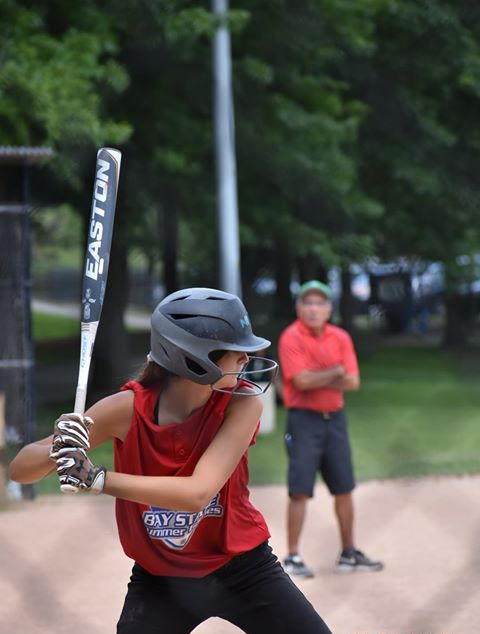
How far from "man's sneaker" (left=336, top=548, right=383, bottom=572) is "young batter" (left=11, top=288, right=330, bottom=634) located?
3.17 m

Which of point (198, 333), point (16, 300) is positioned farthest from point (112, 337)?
point (198, 333)

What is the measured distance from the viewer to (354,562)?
6391 mm

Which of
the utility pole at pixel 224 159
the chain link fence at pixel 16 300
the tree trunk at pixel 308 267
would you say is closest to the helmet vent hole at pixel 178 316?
the chain link fence at pixel 16 300

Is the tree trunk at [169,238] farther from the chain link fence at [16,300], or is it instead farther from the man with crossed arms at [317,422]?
the man with crossed arms at [317,422]

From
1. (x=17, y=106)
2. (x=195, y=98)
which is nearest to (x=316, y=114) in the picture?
(x=195, y=98)

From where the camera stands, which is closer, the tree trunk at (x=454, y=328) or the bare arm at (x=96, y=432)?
the bare arm at (x=96, y=432)

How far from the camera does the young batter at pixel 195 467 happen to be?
303 centimetres

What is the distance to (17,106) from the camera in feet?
35.2

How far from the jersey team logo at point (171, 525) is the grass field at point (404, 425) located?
6158mm

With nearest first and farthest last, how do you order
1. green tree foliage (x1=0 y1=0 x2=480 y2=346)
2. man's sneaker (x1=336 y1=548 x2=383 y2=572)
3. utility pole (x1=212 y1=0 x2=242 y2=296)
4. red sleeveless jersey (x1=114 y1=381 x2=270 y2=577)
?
red sleeveless jersey (x1=114 y1=381 x2=270 y2=577)
man's sneaker (x1=336 y1=548 x2=383 y2=572)
green tree foliage (x1=0 y1=0 x2=480 y2=346)
utility pole (x1=212 y1=0 x2=242 y2=296)

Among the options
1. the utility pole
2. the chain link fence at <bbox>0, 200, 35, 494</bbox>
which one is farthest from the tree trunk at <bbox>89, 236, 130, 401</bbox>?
the chain link fence at <bbox>0, 200, 35, 494</bbox>

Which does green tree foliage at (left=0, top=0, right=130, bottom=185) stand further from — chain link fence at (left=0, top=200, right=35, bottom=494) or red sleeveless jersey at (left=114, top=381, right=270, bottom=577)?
red sleeveless jersey at (left=114, top=381, right=270, bottom=577)

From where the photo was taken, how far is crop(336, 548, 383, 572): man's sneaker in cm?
637

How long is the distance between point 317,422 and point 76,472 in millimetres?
3814
